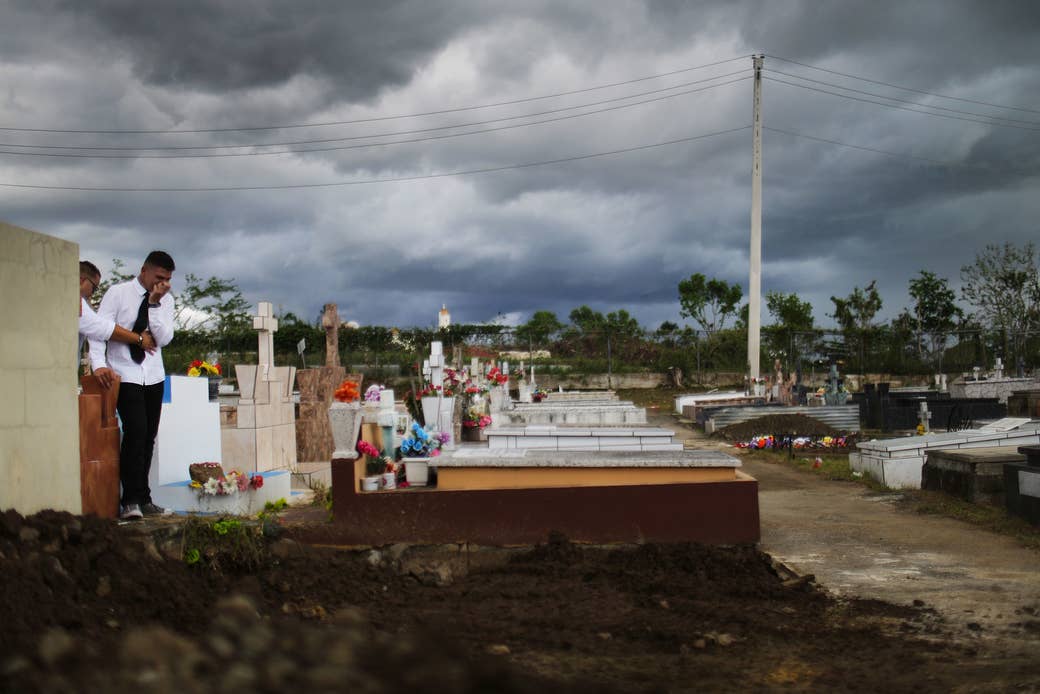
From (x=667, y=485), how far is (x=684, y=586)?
1068 mm

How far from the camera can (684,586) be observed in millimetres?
5547

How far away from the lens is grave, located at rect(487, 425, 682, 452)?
8.41 m

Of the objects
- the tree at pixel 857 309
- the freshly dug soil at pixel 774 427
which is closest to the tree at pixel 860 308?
the tree at pixel 857 309

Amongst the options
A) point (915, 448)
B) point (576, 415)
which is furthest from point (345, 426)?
point (576, 415)

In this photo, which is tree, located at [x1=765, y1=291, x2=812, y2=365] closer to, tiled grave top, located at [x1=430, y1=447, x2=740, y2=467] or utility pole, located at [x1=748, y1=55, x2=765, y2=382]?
utility pole, located at [x1=748, y1=55, x2=765, y2=382]

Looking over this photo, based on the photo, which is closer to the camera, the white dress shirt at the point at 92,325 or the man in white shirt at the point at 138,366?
the white dress shirt at the point at 92,325

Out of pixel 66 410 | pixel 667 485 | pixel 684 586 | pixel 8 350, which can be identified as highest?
pixel 8 350

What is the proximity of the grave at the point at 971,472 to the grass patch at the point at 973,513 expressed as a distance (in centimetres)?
10

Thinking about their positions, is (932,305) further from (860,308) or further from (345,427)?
(345,427)

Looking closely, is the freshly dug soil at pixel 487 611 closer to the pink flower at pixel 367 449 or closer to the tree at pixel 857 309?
the pink flower at pixel 367 449

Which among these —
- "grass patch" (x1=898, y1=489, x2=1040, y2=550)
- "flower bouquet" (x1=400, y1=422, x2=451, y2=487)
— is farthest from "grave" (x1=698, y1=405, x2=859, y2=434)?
"flower bouquet" (x1=400, y1=422, x2=451, y2=487)

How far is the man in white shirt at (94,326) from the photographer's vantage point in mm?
5957

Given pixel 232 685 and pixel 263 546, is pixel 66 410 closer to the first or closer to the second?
pixel 263 546

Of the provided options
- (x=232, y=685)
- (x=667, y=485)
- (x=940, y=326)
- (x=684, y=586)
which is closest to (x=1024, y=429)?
(x=667, y=485)
